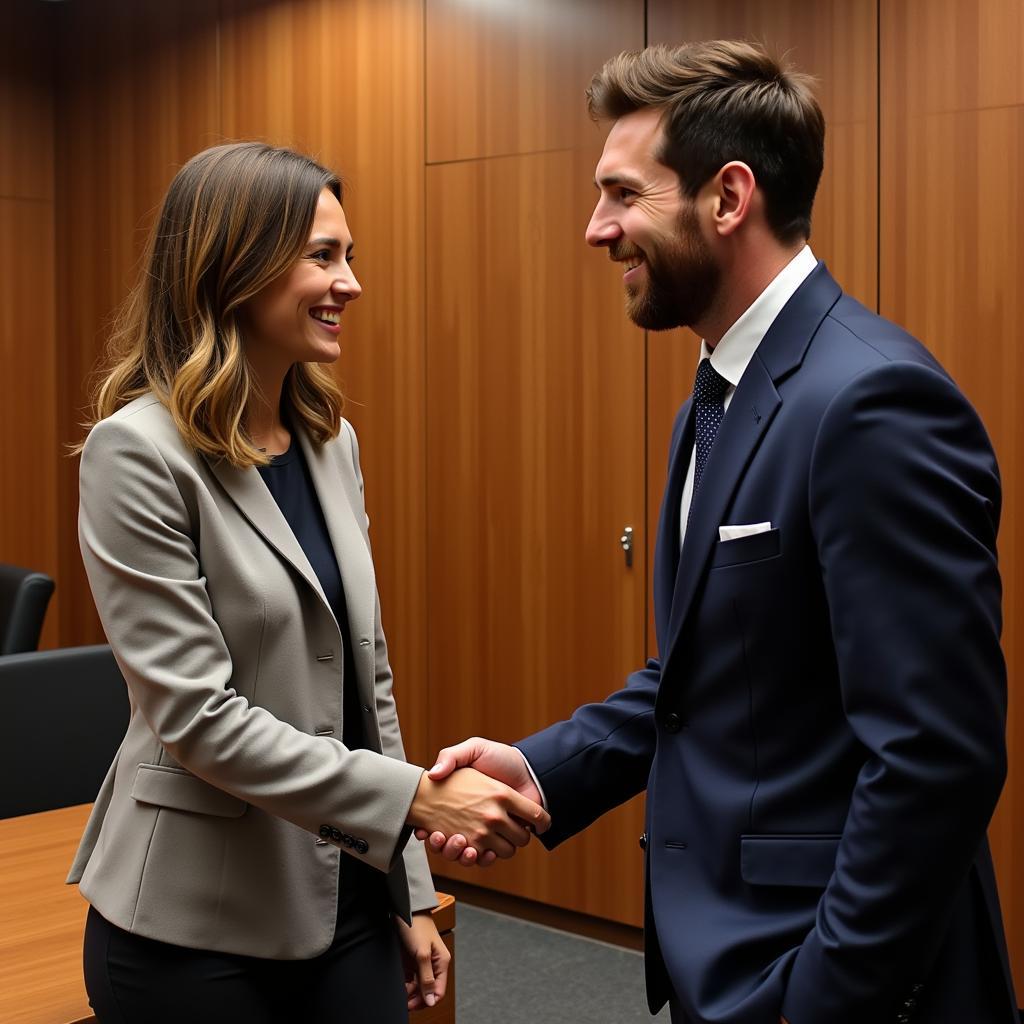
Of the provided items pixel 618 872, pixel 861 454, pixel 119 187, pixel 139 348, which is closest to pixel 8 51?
pixel 119 187

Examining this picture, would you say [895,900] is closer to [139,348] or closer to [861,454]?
[861,454]

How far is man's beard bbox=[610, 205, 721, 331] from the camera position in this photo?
168 cm

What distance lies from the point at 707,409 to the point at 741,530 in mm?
272

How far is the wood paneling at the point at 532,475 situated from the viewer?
14.0 feet

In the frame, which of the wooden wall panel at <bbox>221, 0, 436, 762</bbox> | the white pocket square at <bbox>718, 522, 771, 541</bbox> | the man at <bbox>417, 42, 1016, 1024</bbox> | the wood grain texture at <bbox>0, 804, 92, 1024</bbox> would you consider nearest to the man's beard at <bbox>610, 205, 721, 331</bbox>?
the man at <bbox>417, 42, 1016, 1024</bbox>

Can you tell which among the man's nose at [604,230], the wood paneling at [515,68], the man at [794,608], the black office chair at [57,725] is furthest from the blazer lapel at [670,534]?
the wood paneling at [515,68]

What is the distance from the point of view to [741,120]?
5.47ft

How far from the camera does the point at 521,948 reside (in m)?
4.28

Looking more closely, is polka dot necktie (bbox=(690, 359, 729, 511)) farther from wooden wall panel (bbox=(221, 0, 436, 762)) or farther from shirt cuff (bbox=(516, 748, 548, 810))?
wooden wall panel (bbox=(221, 0, 436, 762))

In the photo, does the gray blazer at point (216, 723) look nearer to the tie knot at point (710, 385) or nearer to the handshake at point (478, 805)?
the handshake at point (478, 805)

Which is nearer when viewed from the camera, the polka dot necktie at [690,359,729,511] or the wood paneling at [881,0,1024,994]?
the polka dot necktie at [690,359,729,511]

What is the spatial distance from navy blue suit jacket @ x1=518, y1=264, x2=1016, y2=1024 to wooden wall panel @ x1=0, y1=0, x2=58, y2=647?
5.32m

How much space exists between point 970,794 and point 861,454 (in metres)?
0.36

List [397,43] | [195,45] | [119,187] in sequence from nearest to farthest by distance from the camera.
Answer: [397,43], [195,45], [119,187]
